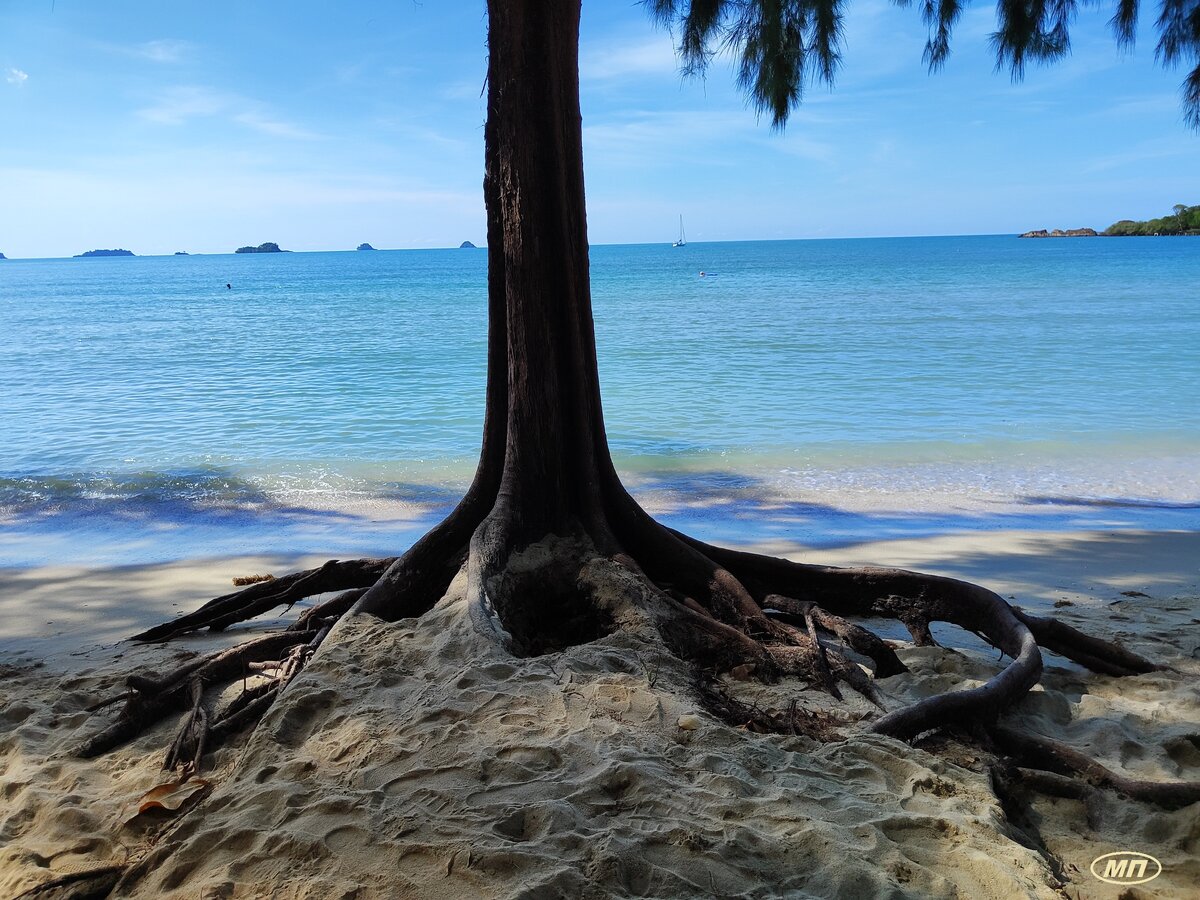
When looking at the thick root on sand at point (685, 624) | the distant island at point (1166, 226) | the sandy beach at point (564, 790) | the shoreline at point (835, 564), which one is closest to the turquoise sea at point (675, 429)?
the shoreline at point (835, 564)

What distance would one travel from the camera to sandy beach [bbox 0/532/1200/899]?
7.52ft

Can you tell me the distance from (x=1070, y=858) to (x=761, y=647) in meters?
1.52

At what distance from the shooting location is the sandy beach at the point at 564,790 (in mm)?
2293

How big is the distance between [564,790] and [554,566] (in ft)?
6.03

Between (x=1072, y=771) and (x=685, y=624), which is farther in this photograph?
(x=685, y=624)

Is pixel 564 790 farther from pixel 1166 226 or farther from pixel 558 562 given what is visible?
pixel 1166 226

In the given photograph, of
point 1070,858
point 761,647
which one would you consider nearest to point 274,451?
point 761,647

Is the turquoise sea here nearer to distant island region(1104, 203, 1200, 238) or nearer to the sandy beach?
the sandy beach

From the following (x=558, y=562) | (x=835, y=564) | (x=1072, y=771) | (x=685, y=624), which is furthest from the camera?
(x=835, y=564)

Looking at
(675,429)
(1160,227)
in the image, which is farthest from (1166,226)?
(675,429)

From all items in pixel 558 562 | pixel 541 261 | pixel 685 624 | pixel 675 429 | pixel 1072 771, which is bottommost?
pixel 675 429

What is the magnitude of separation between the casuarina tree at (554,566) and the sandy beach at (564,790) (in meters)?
0.21

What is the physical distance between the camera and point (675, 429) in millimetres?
13047

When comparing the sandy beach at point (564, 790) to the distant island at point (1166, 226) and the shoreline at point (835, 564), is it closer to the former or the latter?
the shoreline at point (835, 564)
